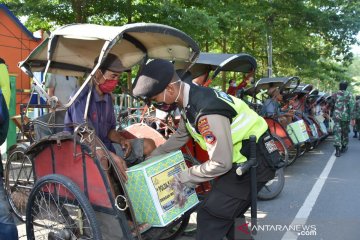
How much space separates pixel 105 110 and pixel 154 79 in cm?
152

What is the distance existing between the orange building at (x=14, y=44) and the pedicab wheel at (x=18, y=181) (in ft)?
16.4

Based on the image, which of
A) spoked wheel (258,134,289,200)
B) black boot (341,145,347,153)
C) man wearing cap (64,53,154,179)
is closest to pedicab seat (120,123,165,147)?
man wearing cap (64,53,154,179)

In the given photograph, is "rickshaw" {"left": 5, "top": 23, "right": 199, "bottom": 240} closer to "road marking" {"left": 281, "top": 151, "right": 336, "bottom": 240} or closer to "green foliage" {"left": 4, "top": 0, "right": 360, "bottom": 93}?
"road marking" {"left": 281, "top": 151, "right": 336, "bottom": 240}

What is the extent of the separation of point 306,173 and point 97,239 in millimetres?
6318

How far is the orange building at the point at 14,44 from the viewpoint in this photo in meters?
9.93

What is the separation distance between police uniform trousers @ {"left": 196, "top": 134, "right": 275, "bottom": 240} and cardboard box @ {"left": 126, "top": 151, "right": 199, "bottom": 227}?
39 centimetres

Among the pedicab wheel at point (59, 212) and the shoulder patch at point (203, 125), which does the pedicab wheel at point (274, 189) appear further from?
the shoulder patch at point (203, 125)

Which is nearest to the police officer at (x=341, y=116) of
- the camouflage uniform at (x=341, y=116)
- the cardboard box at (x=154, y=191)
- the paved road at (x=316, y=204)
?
the camouflage uniform at (x=341, y=116)

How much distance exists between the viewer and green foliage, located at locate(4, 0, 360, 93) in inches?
469

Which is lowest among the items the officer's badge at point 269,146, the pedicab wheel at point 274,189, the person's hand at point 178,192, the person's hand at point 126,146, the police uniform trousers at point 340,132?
the pedicab wheel at point 274,189

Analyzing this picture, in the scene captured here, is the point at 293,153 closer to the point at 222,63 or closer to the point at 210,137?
the point at 222,63

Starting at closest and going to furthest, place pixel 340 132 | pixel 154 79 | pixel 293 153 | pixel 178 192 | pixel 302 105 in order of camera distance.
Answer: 1. pixel 154 79
2. pixel 178 192
3. pixel 293 153
4. pixel 340 132
5. pixel 302 105

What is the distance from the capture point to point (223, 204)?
2799mm

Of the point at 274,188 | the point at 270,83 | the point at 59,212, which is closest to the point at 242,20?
the point at 270,83
